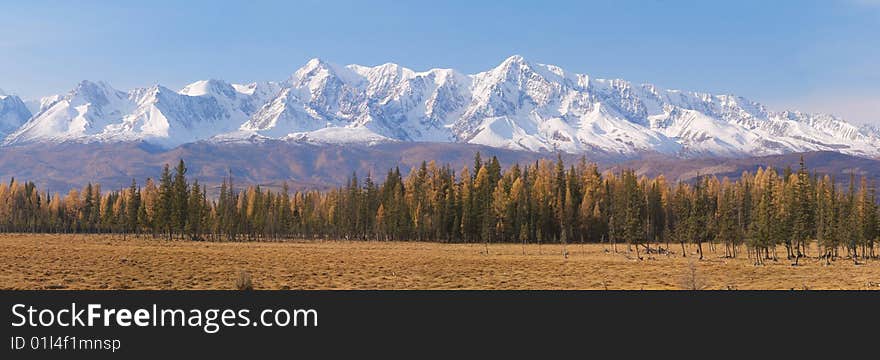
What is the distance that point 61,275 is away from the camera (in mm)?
42594

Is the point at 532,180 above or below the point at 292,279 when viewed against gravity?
above

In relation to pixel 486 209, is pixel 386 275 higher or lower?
lower

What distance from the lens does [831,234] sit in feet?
267

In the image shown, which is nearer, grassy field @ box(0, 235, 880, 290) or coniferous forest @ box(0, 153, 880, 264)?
grassy field @ box(0, 235, 880, 290)

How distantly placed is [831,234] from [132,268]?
7343 centimetres

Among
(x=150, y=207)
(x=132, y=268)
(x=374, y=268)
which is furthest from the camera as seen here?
(x=150, y=207)

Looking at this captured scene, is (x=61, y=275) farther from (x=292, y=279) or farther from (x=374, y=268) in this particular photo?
(x=374, y=268)

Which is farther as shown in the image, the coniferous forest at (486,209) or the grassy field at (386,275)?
the coniferous forest at (486,209)

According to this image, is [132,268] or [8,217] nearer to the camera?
[132,268]

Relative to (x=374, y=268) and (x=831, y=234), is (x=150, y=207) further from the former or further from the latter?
(x=831, y=234)

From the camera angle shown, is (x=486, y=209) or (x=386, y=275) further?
(x=486, y=209)
